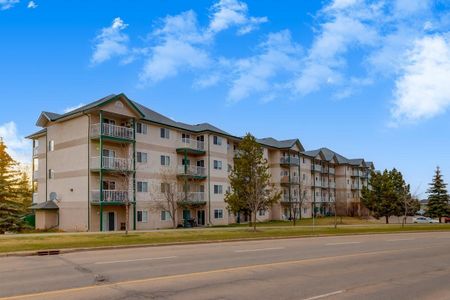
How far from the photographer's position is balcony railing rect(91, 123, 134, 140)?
3844 centimetres

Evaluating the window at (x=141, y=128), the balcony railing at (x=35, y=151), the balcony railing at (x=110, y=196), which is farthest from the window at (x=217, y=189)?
the balcony railing at (x=35, y=151)

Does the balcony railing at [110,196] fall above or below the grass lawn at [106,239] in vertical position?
above

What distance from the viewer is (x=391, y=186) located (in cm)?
6888

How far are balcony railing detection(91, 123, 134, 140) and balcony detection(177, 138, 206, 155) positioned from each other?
296 inches

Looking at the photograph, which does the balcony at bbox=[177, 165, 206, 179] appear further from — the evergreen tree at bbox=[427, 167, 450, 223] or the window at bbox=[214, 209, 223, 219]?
the evergreen tree at bbox=[427, 167, 450, 223]

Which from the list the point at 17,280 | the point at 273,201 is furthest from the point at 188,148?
the point at 17,280

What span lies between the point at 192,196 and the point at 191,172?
8.47 feet

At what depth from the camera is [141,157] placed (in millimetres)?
42781

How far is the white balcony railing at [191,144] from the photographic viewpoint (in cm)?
4804

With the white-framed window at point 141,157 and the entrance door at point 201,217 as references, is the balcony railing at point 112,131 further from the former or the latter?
the entrance door at point 201,217

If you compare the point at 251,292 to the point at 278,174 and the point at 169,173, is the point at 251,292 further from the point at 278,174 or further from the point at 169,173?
the point at 278,174

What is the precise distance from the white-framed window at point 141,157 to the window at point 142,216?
4.77m

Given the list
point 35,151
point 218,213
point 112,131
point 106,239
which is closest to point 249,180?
point 112,131

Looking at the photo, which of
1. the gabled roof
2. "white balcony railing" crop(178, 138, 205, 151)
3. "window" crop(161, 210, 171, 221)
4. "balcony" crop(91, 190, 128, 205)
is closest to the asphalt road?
"balcony" crop(91, 190, 128, 205)
